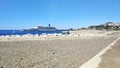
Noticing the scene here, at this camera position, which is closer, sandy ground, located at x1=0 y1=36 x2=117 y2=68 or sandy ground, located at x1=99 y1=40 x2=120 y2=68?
sandy ground, located at x1=99 y1=40 x2=120 y2=68

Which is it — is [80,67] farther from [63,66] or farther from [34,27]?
[34,27]

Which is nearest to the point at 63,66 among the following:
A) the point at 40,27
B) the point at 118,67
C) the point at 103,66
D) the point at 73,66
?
the point at 73,66

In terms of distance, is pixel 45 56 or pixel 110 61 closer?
pixel 110 61

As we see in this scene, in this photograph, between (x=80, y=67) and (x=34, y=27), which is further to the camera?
(x=34, y=27)

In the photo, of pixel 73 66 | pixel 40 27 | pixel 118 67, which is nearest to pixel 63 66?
pixel 73 66

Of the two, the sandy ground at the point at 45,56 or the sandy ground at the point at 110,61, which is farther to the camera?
the sandy ground at the point at 45,56

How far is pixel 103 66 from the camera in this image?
9.80 metres

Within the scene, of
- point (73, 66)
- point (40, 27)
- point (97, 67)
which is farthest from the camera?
point (40, 27)

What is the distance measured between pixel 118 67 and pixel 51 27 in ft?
429

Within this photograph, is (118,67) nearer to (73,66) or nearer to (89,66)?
(89,66)

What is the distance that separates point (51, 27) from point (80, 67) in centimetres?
13060

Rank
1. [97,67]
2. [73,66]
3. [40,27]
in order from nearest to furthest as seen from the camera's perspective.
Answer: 1. [97,67]
2. [73,66]
3. [40,27]

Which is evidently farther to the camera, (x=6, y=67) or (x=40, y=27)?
(x=40, y=27)

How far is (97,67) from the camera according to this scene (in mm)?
9508
